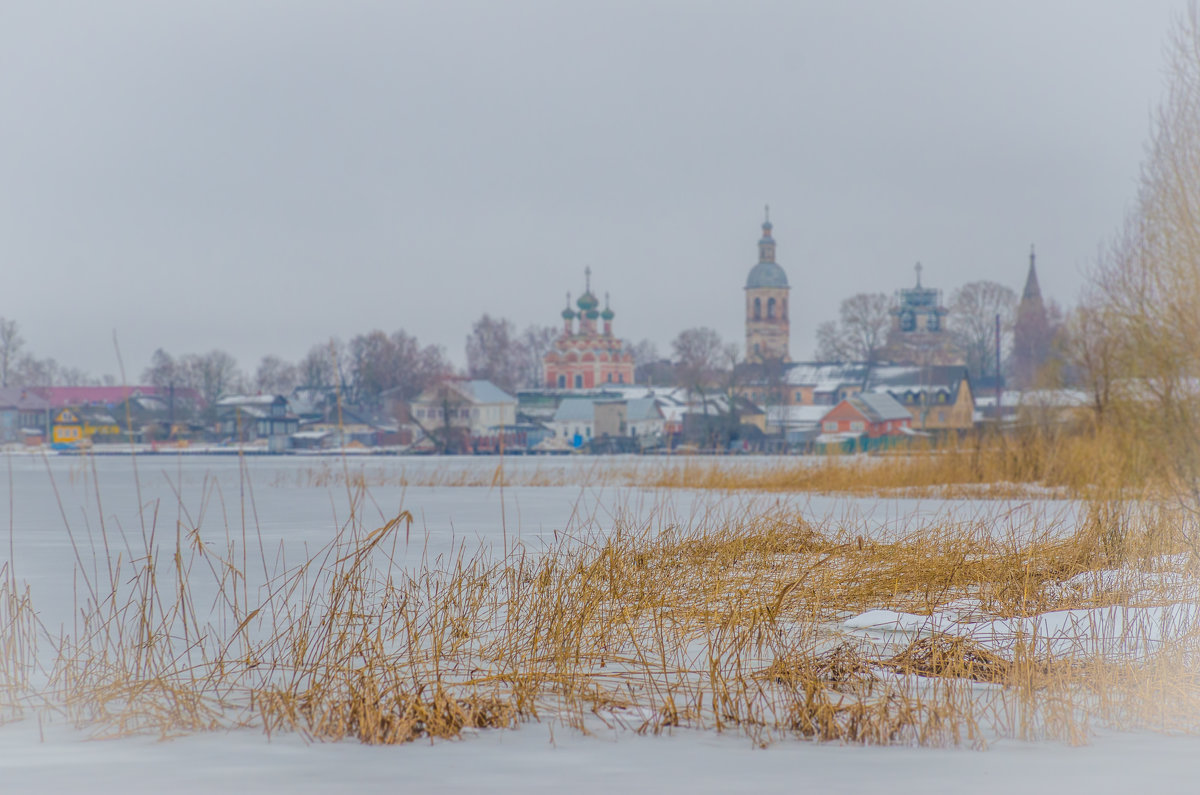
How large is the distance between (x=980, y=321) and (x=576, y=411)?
28.5 m

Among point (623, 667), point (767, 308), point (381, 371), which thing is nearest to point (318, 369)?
point (381, 371)

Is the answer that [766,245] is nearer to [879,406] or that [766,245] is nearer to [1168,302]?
[879,406]

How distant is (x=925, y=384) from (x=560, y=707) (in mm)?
74297

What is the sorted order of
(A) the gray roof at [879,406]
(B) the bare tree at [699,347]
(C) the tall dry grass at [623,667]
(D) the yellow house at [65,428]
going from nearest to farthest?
(C) the tall dry grass at [623,667] < (D) the yellow house at [65,428] < (A) the gray roof at [879,406] < (B) the bare tree at [699,347]

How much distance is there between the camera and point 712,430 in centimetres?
5706

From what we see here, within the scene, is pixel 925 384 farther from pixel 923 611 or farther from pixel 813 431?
pixel 923 611

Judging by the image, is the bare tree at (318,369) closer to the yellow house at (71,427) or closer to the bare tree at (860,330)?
the yellow house at (71,427)

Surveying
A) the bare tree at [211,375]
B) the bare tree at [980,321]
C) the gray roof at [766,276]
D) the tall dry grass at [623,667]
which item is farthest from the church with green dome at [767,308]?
the tall dry grass at [623,667]

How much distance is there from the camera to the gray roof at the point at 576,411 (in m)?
82.2

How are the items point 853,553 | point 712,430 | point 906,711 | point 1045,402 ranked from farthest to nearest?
point 712,430, point 1045,402, point 853,553, point 906,711

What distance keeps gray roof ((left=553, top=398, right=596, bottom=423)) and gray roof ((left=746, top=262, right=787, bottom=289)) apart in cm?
4566

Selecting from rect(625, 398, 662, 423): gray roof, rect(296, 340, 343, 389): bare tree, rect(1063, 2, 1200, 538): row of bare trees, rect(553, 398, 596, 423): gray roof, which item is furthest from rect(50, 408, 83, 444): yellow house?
rect(1063, 2, 1200, 538): row of bare trees

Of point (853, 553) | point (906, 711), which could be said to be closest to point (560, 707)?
point (906, 711)

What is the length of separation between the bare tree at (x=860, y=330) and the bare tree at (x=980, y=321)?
5.98 metres
